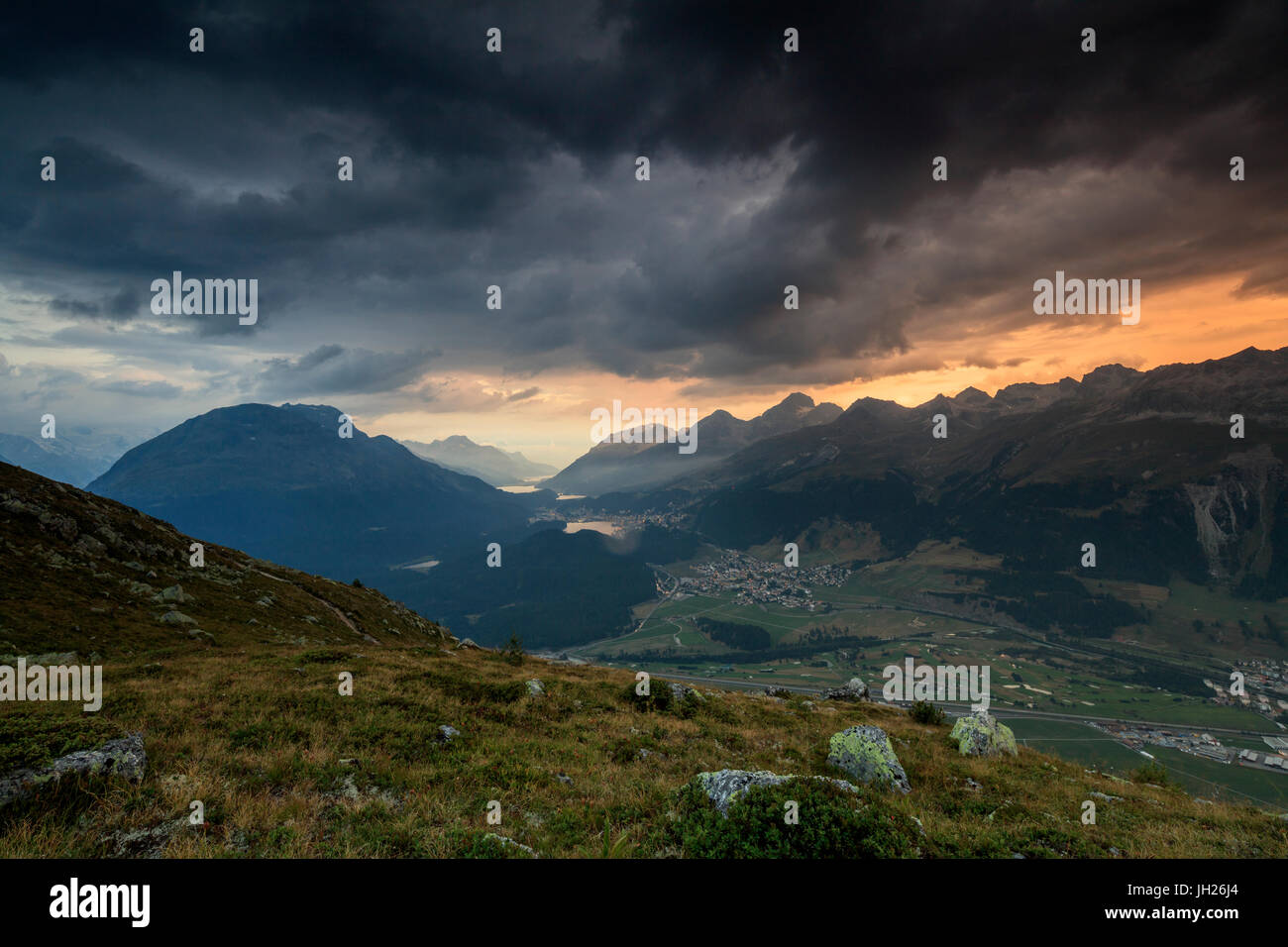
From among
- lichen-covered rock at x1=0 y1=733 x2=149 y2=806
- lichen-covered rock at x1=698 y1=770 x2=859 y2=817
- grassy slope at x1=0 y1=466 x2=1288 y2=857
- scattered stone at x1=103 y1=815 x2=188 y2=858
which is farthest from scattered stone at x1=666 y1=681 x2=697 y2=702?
lichen-covered rock at x1=0 y1=733 x2=149 y2=806

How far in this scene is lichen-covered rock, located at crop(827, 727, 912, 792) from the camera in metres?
16.2

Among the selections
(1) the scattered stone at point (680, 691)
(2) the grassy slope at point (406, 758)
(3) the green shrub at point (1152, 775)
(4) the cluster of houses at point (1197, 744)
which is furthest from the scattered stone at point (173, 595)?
(4) the cluster of houses at point (1197, 744)

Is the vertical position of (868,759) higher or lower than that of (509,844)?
lower

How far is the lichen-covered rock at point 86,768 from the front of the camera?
8703 millimetres

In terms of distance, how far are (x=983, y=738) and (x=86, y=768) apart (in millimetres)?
31600

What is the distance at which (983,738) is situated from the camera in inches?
887

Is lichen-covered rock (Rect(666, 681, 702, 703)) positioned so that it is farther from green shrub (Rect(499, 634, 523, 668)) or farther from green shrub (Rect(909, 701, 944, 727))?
green shrub (Rect(909, 701, 944, 727))

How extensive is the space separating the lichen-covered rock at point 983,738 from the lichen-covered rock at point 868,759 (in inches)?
295

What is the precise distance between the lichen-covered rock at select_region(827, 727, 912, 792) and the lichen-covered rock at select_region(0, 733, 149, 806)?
20.2 m

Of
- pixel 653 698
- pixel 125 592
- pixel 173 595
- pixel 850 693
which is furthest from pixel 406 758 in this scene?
pixel 850 693

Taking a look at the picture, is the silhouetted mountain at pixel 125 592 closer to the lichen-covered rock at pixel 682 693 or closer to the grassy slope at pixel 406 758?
the grassy slope at pixel 406 758

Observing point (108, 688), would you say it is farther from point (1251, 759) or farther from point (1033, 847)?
point (1251, 759)

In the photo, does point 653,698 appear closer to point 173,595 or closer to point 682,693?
point 682,693
